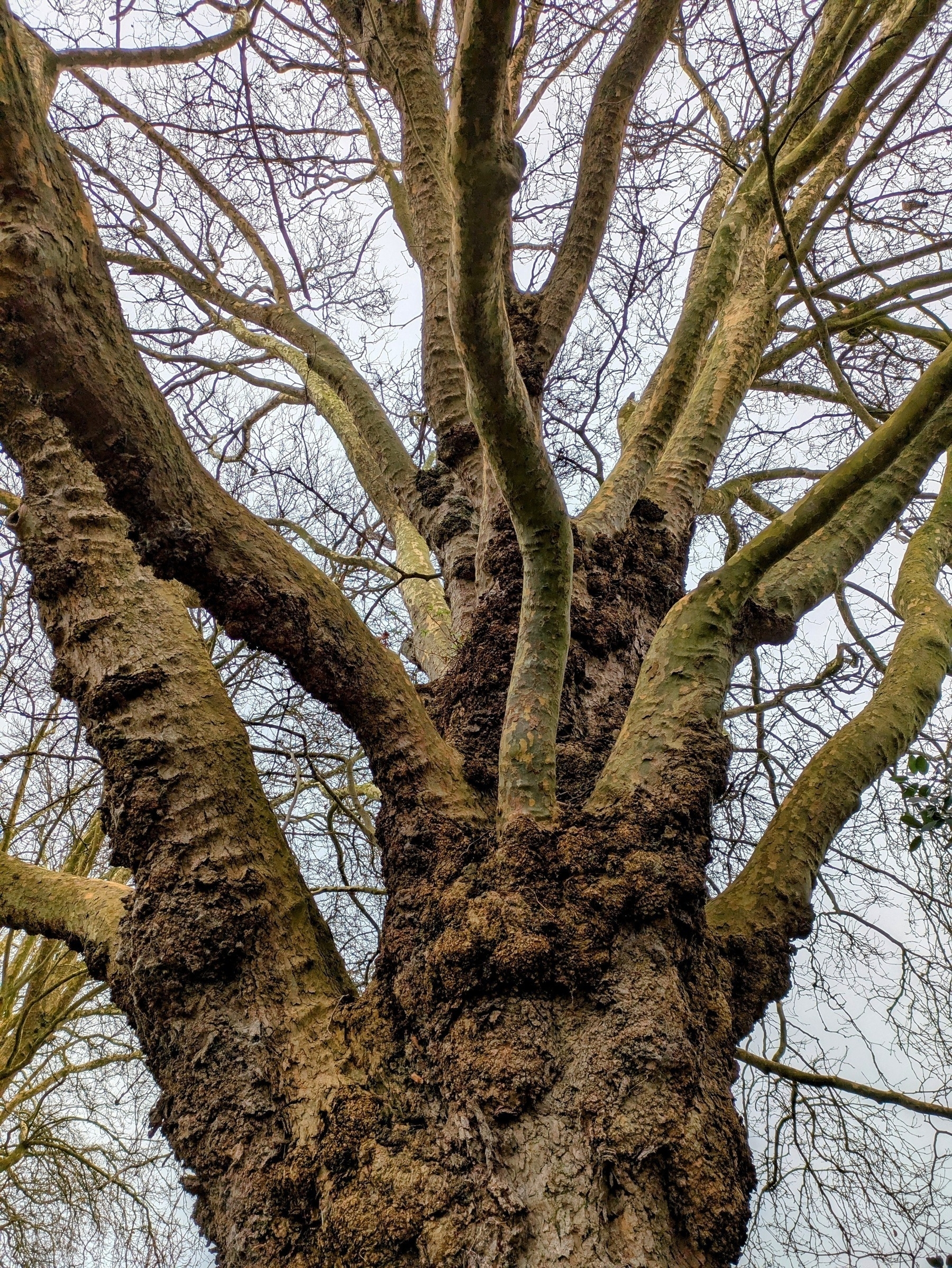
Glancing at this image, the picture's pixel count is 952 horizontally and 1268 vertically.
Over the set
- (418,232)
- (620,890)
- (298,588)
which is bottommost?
(620,890)

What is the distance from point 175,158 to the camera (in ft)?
12.0

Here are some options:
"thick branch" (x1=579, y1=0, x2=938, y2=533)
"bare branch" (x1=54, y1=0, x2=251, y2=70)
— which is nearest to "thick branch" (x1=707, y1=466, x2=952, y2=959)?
"thick branch" (x1=579, y1=0, x2=938, y2=533)

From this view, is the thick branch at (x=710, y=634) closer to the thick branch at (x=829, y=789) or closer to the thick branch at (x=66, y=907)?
the thick branch at (x=829, y=789)

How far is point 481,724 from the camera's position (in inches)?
79.0

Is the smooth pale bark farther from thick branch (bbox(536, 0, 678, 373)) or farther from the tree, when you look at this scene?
thick branch (bbox(536, 0, 678, 373))

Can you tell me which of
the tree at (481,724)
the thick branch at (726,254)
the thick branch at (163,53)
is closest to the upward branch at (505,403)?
the tree at (481,724)

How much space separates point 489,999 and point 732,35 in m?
3.62

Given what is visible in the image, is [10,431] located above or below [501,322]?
below

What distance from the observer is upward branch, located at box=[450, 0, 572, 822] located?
111 centimetres

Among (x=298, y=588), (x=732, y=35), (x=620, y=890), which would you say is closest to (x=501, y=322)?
A: (x=298, y=588)

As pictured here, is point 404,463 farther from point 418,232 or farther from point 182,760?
point 182,760

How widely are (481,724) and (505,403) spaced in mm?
872

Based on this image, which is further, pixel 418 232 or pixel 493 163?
pixel 418 232

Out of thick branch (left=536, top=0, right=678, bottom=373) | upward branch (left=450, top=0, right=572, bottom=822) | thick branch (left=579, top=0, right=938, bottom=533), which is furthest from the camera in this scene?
thick branch (left=536, top=0, right=678, bottom=373)
